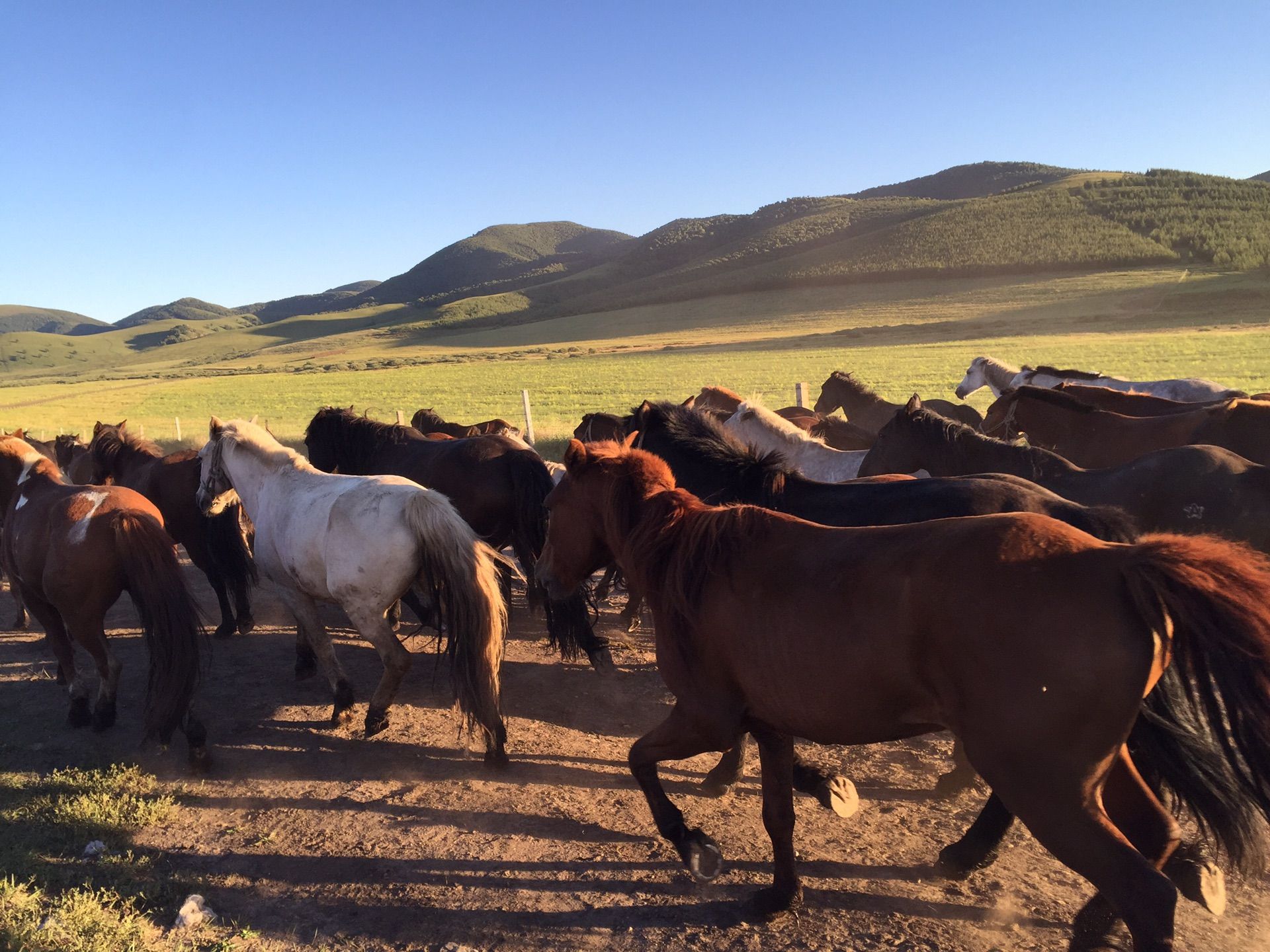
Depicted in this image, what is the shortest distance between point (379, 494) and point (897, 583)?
3.73 meters

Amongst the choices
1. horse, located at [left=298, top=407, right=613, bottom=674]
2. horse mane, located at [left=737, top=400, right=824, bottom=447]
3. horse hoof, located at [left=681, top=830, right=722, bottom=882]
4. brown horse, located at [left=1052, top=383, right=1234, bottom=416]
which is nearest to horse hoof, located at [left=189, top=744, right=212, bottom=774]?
horse, located at [left=298, top=407, right=613, bottom=674]

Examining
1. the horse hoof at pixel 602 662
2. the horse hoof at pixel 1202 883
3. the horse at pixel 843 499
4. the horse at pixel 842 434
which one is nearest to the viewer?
the horse hoof at pixel 1202 883

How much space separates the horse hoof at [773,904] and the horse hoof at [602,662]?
2855 millimetres

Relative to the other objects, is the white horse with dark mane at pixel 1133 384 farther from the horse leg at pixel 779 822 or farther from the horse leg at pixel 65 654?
the horse leg at pixel 65 654

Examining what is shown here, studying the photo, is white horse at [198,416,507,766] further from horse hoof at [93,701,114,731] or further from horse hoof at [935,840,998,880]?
horse hoof at [935,840,998,880]

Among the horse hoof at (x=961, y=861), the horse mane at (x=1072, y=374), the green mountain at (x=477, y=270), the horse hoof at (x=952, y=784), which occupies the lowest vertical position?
the horse hoof at (x=952, y=784)

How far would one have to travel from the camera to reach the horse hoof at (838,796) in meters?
3.71

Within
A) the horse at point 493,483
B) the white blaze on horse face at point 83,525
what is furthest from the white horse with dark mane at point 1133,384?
the white blaze on horse face at point 83,525

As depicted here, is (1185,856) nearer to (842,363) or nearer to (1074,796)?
(1074,796)

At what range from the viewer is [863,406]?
44.0 feet

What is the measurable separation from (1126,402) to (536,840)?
880 cm

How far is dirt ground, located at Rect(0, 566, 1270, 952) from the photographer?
3.28 metres

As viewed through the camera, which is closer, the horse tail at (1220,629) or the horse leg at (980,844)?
the horse tail at (1220,629)

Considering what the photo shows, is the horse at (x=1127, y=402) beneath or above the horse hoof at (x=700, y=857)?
above
